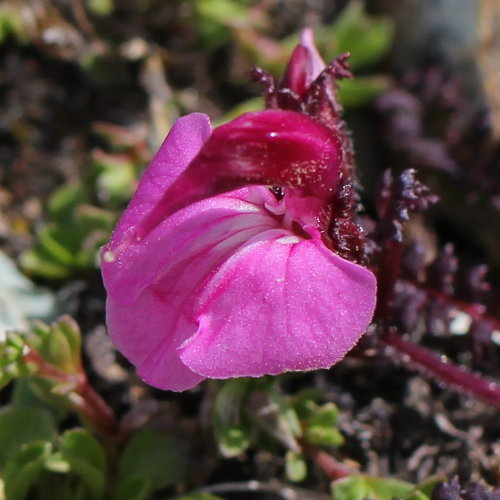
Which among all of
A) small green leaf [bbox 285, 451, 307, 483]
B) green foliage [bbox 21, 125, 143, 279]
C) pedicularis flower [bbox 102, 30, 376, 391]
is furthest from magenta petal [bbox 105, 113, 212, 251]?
green foliage [bbox 21, 125, 143, 279]

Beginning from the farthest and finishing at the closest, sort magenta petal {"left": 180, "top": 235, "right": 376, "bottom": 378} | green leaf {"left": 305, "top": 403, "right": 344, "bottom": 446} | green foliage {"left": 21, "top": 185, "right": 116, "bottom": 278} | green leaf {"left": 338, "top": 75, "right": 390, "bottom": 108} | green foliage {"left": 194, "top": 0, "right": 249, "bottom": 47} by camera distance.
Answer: green foliage {"left": 194, "top": 0, "right": 249, "bottom": 47} < green leaf {"left": 338, "top": 75, "right": 390, "bottom": 108} < green foliage {"left": 21, "top": 185, "right": 116, "bottom": 278} < green leaf {"left": 305, "top": 403, "right": 344, "bottom": 446} < magenta petal {"left": 180, "top": 235, "right": 376, "bottom": 378}

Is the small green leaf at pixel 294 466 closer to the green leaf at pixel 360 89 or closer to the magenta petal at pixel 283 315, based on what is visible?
the magenta petal at pixel 283 315

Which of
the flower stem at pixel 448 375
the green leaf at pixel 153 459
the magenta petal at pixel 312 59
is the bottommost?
the green leaf at pixel 153 459

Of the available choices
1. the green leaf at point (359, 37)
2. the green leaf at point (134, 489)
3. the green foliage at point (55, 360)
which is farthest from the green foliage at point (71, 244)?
the green leaf at point (359, 37)

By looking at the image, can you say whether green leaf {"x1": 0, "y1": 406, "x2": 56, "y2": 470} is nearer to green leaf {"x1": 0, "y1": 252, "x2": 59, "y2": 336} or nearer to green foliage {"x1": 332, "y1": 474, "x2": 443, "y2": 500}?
green leaf {"x1": 0, "y1": 252, "x2": 59, "y2": 336}

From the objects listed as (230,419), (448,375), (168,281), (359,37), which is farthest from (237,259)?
(359,37)

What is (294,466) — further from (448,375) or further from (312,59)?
(312,59)
